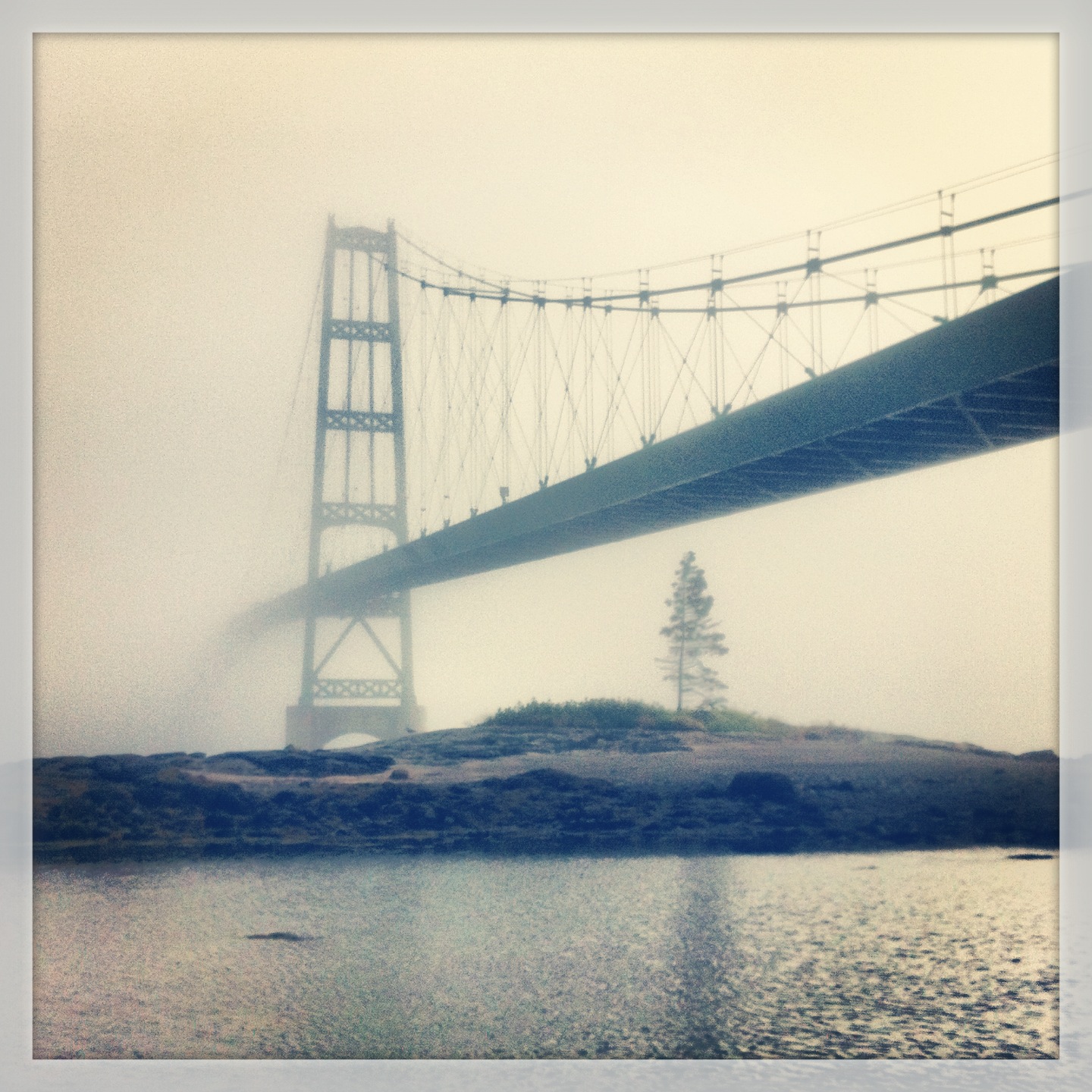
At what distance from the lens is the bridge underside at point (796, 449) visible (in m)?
5.02

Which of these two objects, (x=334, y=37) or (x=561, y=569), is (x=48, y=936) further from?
(x=334, y=37)

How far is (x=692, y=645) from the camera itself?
5.54 m

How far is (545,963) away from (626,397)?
2.53 metres

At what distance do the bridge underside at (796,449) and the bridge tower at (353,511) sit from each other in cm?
11

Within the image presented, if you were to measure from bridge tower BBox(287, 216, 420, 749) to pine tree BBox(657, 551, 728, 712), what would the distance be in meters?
1.13

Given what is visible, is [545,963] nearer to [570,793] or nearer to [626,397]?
[570,793]

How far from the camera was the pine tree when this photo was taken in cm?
556

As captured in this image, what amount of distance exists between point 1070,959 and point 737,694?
5.32 feet

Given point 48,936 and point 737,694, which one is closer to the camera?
point 48,936

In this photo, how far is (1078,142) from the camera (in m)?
5.23

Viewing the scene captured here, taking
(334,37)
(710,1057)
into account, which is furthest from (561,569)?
(334,37)

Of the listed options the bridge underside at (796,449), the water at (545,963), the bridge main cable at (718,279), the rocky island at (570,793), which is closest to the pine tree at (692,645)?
the rocky island at (570,793)

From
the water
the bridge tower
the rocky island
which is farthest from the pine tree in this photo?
the bridge tower

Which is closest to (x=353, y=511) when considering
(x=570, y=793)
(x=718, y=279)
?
(x=570, y=793)
